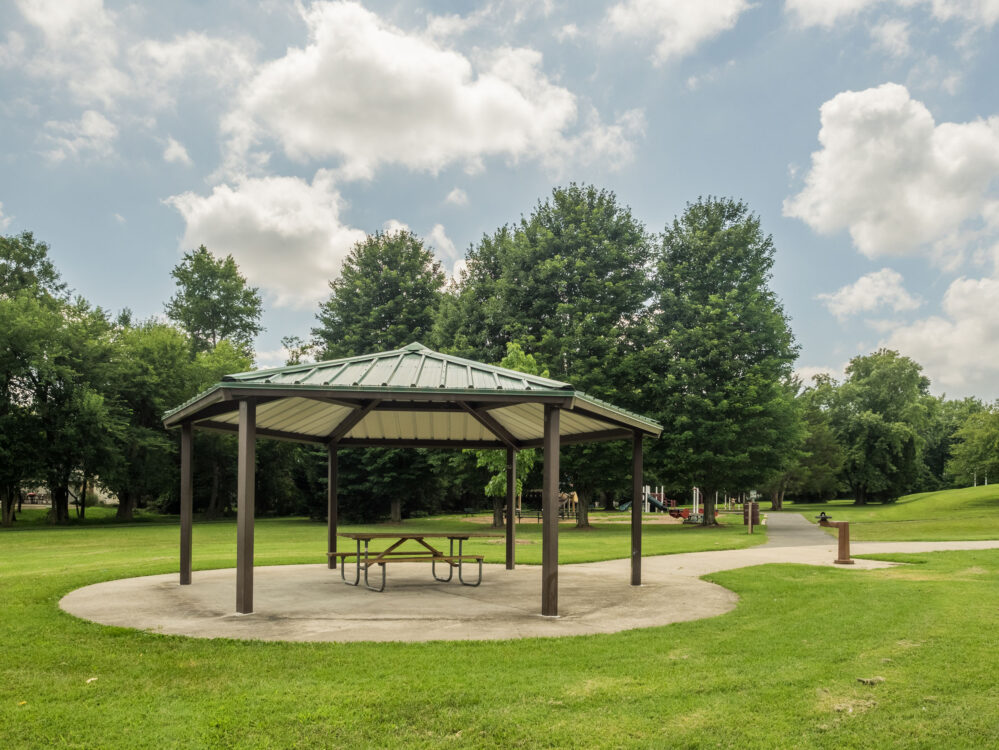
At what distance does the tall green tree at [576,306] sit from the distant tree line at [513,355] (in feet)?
0.30

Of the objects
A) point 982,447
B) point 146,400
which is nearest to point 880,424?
point 982,447

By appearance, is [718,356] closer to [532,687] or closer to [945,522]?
[945,522]

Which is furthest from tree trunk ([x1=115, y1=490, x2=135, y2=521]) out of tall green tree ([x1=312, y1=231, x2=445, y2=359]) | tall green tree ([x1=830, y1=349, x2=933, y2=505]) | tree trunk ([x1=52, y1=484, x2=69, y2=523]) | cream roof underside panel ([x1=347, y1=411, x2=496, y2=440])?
tall green tree ([x1=830, y1=349, x2=933, y2=505])

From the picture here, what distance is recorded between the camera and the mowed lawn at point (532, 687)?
4.57 metres

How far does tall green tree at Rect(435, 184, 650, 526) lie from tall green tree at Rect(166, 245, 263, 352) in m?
26.9

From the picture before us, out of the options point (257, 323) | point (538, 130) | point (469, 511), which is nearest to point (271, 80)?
point (538, 130)

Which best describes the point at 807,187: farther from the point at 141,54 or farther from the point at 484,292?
the point at 141,54

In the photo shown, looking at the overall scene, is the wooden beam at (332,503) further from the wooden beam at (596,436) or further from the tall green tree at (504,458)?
the tall green tree at (504,458)

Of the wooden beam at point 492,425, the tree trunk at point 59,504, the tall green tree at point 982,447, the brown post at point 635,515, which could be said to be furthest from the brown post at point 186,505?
the tall green tree at point 982,447

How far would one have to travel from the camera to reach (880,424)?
57.7m

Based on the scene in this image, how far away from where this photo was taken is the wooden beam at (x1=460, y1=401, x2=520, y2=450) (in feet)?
35.5

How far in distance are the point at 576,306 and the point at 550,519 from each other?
22.9m

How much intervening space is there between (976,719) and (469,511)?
47223mm

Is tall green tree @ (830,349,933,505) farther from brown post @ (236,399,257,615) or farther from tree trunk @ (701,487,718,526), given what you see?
brown post @ (236,399,257,615)
